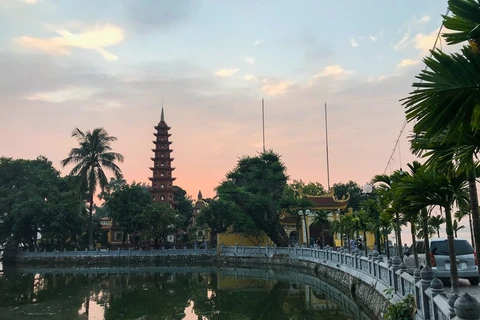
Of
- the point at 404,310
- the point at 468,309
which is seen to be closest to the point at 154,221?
the point at 404,310

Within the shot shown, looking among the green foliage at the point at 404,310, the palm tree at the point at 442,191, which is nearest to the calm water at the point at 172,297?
the green foliage at the point at 404,310

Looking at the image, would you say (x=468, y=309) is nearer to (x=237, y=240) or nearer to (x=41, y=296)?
(x=41, y=296)

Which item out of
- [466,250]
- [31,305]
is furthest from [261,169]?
[466,250]

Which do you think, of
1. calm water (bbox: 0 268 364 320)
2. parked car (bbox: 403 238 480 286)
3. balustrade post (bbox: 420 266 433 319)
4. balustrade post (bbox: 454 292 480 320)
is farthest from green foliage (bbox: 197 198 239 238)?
balustrade post (bbox: 454 292 480 320)

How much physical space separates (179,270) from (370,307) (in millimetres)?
22206

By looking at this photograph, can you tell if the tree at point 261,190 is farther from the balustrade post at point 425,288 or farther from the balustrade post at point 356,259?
the balustrade post at point 425,288

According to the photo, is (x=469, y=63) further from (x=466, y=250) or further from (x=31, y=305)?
(x=31, y=305)

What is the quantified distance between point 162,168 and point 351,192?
25588mm

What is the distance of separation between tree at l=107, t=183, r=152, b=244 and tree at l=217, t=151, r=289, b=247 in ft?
30.2

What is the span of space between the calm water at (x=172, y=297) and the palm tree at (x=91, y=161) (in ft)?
35.3

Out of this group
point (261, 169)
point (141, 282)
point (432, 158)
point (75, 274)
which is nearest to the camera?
point (432, 158)

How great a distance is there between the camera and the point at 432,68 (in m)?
3.58

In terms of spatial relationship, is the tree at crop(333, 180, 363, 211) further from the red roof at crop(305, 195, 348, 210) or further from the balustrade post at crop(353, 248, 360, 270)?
the balustrade post at crop(353, 248, 360, 270)

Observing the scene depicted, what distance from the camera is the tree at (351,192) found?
176 feet
